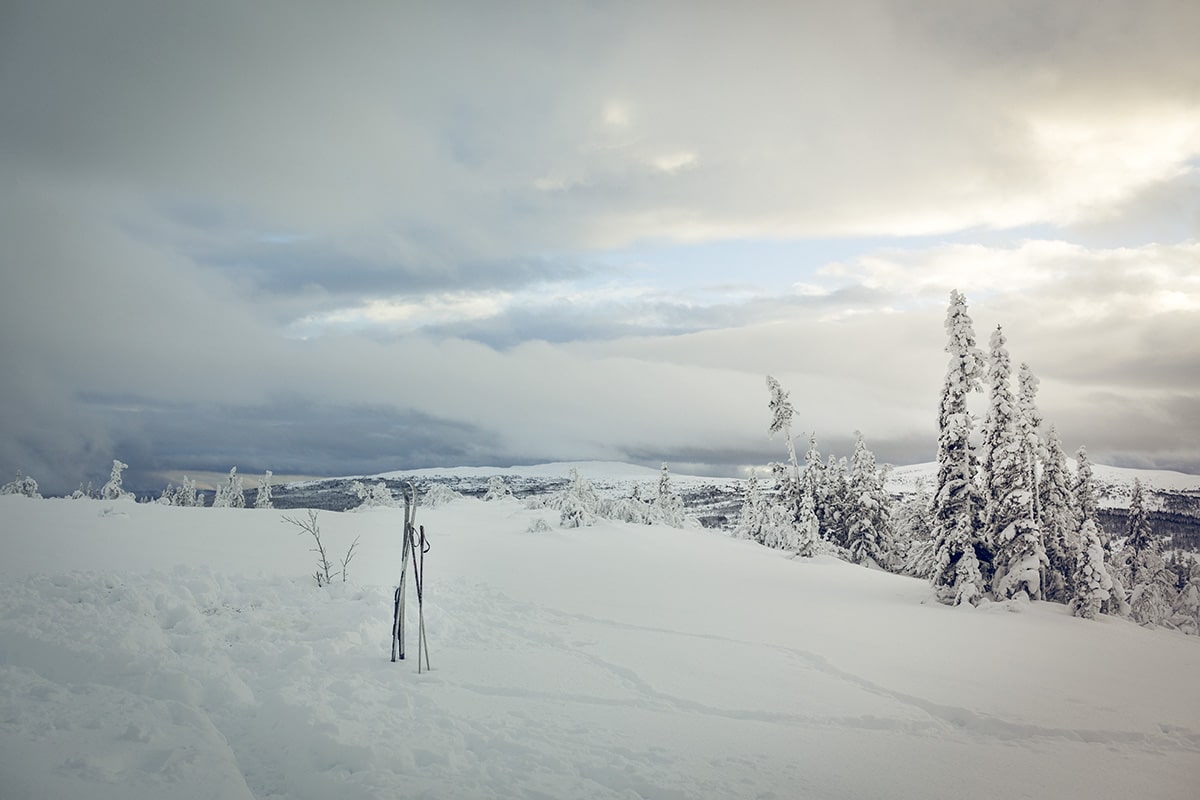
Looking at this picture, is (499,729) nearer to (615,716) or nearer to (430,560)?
(615,716)

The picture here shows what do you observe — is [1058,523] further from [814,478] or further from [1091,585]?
[814,478]

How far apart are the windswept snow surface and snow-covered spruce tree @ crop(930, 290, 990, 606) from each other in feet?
11.3

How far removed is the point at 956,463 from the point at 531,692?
20007 mm

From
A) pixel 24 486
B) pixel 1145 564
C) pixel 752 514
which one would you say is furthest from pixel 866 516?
pixel 24 486

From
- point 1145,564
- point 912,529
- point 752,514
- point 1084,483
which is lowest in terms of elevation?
point 1145,564

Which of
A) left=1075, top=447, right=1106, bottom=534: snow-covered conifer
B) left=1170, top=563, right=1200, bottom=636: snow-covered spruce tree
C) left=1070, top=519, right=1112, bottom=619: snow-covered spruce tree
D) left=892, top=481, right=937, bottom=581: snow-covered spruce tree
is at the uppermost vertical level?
left=1075, top=447, right=1106, bottom=534: snow-covered conifer

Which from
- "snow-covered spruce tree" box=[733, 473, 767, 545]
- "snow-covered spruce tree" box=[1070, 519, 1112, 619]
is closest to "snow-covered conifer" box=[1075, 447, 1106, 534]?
"snow-covered spruce tree" box=[1070, 519, 1112, 619]

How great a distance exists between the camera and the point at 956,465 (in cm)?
2323

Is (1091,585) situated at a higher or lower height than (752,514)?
higher

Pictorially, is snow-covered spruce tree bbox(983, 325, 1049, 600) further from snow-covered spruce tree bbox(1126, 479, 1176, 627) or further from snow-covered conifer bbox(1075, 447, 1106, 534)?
snow-covered spruce tree bbox(1126, 479, 1176, 627)

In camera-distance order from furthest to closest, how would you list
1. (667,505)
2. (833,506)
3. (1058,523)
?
(667,505) → (833,506) → (1058,523)

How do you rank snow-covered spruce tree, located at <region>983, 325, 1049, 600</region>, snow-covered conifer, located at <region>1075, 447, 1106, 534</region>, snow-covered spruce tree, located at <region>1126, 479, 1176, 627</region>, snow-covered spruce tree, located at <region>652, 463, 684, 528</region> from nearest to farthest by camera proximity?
1. snow-covered spruce tree, located at <region>983, 325, 1049, 600</region>
2. snow-covered conifer, located at <region>1075, 447, 1106, 534</region>
3. snow-covered spruce tree, located at <region>1126, 479, 1176, 627</region>
4. snow-covered spruce tree, located at <region>652, 463, 684, 528</region>

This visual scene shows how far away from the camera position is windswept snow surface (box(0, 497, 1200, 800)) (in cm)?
686

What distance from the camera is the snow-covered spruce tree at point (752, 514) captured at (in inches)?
1838
